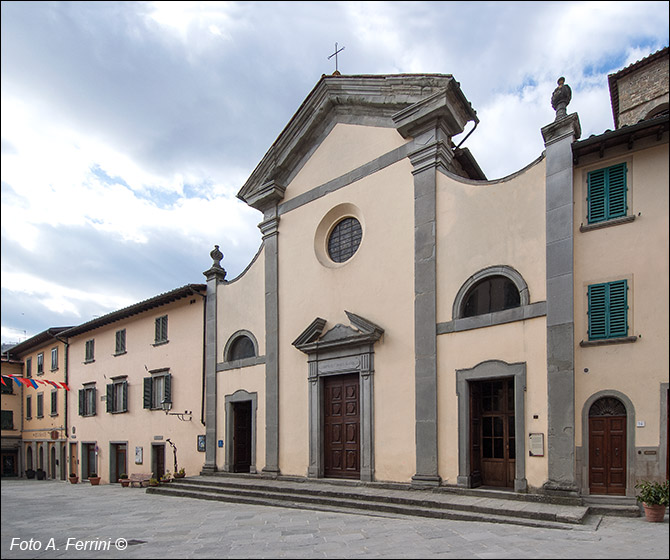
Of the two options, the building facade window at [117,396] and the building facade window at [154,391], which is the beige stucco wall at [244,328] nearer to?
the building facade window at [154,391]

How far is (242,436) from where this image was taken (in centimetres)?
1769

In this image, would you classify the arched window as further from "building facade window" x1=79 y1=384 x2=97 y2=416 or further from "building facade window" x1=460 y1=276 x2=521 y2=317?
"building facade window" x1=79 y1=384 x2=97 y2=416

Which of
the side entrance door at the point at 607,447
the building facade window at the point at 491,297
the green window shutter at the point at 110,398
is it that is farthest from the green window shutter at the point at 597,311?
the green window shutter at the point at 110,398

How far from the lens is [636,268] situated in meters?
9.86

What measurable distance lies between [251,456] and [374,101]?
1119 cm

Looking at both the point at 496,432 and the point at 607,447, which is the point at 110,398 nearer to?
the point at 496,432

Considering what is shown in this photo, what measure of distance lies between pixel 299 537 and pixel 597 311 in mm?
6684

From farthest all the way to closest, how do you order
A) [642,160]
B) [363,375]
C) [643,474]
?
[363,375]
[642,160]
[643,474]

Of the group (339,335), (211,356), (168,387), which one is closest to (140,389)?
(168,387)

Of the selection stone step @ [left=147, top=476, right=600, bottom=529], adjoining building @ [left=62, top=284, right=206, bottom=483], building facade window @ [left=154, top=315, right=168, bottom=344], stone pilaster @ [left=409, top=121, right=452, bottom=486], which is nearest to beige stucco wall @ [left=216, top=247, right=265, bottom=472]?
adjoining building @ [left=62, top=284, right=206, bottom=483]

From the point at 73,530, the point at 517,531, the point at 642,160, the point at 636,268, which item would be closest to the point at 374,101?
the point at 642,160

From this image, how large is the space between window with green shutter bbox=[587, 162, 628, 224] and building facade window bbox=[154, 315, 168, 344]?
15898 millimetres

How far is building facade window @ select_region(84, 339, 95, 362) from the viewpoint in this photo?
85.1ft

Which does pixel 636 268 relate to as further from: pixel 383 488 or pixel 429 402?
pixel 383 488
